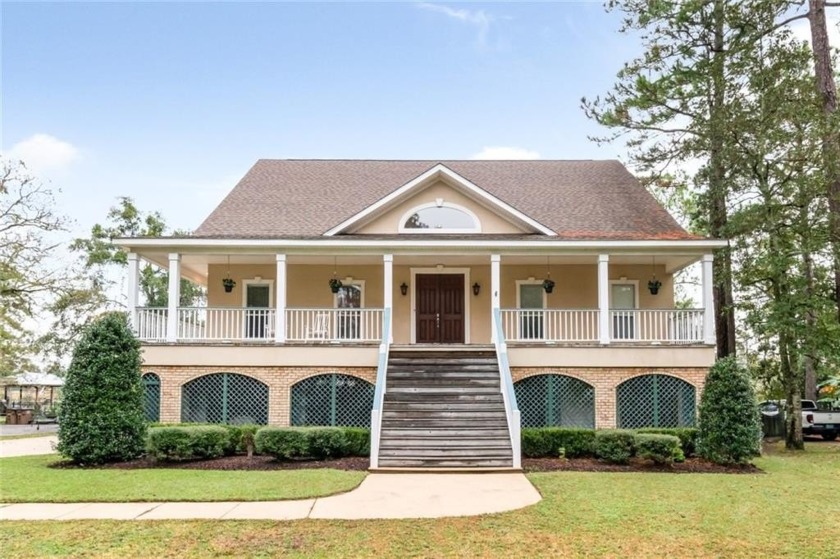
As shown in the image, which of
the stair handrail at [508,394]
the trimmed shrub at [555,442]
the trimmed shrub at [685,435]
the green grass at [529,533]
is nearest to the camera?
the green grass at [529,533]

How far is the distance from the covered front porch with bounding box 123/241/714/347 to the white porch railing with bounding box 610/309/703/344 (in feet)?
0.15

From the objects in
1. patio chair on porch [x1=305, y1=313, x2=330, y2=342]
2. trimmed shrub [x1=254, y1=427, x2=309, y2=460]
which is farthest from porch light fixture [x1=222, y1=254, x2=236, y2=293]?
trimmed shrub [x1=254, y1=427, x2=309, y2=460]

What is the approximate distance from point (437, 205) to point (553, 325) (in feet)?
14.0

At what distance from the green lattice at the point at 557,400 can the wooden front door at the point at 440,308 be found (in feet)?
11.0

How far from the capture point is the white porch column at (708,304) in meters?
→ 15.0

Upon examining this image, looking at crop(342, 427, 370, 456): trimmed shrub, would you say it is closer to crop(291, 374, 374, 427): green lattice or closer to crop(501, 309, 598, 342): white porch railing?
crop(291, 374, 374, 427): green lattice

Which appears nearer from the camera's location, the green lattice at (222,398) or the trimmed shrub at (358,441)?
the trimmed shrub at (358,441)

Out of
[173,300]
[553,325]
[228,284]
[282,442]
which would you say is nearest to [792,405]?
[553,325]

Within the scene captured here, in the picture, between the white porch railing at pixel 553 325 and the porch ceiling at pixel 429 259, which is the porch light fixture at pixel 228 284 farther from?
the white porch railing at pixel 553 325

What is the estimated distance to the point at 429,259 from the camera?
17219 mm

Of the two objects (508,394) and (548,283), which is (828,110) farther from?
(508,394)

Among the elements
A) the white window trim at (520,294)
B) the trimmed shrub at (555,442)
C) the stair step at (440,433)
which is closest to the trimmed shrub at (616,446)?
the trimmed shrub at (555,442)

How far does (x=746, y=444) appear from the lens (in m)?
12.0

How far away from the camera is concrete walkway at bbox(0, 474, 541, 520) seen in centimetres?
786
